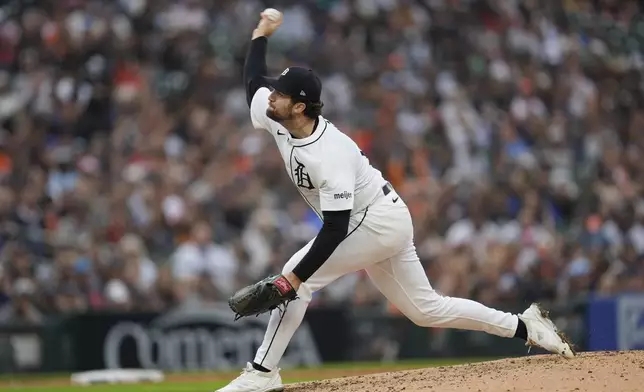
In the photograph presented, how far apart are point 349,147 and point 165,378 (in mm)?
5565

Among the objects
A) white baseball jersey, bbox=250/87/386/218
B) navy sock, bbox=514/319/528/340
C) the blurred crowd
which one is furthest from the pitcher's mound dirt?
the blurred crowd

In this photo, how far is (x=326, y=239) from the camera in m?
6.43

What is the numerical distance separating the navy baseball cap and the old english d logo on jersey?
0.39 m

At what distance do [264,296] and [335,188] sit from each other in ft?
2.60

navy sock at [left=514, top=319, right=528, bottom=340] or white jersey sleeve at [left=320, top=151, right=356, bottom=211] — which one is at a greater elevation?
white jersey sleeve at [left=320, top=151, right=356, bottom=211]

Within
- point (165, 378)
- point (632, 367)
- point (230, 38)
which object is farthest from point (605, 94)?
point (632, 367)

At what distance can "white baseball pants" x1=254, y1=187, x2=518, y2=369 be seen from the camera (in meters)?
6.77

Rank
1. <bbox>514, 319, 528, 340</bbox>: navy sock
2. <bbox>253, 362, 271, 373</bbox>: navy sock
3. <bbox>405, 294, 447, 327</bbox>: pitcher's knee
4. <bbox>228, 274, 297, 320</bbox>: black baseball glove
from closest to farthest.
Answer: <bbox>228, 274, 297, 320</bbox>: black baseball glove → <bbox>253, 362, 271, 373</bbox>: navy sock → <bbox>405, 294, 447, 327</bbox>: pitcher's knee → <bbox>514, 319, 528, 340</bbox>: navy sock

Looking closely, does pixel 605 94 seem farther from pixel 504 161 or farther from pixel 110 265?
pixel 110 265

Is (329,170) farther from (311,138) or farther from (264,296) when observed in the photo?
(264,296)

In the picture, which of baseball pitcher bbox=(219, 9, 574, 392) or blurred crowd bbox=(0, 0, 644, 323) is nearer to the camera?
baseball pitcher bbox=(219, 9, 574, 392)

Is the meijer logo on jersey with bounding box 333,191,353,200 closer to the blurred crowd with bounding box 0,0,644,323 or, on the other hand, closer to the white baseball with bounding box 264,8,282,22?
the white baseball with bounding box 264,8,282,22

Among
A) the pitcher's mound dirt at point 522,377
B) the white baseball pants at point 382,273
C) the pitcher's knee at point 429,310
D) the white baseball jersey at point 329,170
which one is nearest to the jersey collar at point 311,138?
the white baseball jersey at point 329,170

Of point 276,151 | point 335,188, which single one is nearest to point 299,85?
point 335,188
